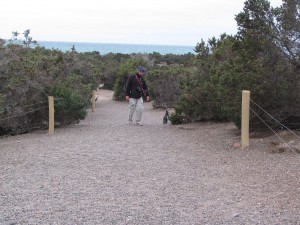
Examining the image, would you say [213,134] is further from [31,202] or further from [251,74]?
[31,202]

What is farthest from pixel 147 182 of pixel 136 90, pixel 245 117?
pixel 136 90

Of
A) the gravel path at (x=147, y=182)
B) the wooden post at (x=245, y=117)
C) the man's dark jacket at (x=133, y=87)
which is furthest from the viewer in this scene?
the man's dark jacket at (x=133, y=87)

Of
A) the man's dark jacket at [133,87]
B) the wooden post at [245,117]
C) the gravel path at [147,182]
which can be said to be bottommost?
the gravel path at [147,182]

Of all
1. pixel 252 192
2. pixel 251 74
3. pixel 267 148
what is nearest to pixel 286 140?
pixel 267 148

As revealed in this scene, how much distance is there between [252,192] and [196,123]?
327 inches

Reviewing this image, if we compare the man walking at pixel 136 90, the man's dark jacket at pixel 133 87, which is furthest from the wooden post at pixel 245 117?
the man's dark jacket at pixel 133 87

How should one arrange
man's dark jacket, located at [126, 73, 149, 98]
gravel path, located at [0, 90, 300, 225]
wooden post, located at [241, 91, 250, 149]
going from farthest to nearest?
man's dark jacket, located at [126, 73, 149, 98], wooden post, located at [241, 91, 250, 149], gravel path, located at [0, 90, 300, 225]

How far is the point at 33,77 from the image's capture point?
42.0 ft

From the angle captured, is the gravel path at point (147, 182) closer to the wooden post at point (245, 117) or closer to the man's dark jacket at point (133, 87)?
the wooden post at point (245, 117)

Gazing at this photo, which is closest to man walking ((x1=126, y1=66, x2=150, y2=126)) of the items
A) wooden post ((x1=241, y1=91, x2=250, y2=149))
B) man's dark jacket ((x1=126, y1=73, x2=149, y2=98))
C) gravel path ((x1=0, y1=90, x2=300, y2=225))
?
man's dark jacket ((x1=126, y1=73, x2=149, y2=98))

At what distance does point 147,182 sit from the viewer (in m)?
6.61

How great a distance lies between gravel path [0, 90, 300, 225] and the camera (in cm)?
516

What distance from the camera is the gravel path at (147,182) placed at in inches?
203

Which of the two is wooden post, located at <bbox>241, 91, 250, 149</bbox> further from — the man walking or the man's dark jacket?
the man's dark jacket
